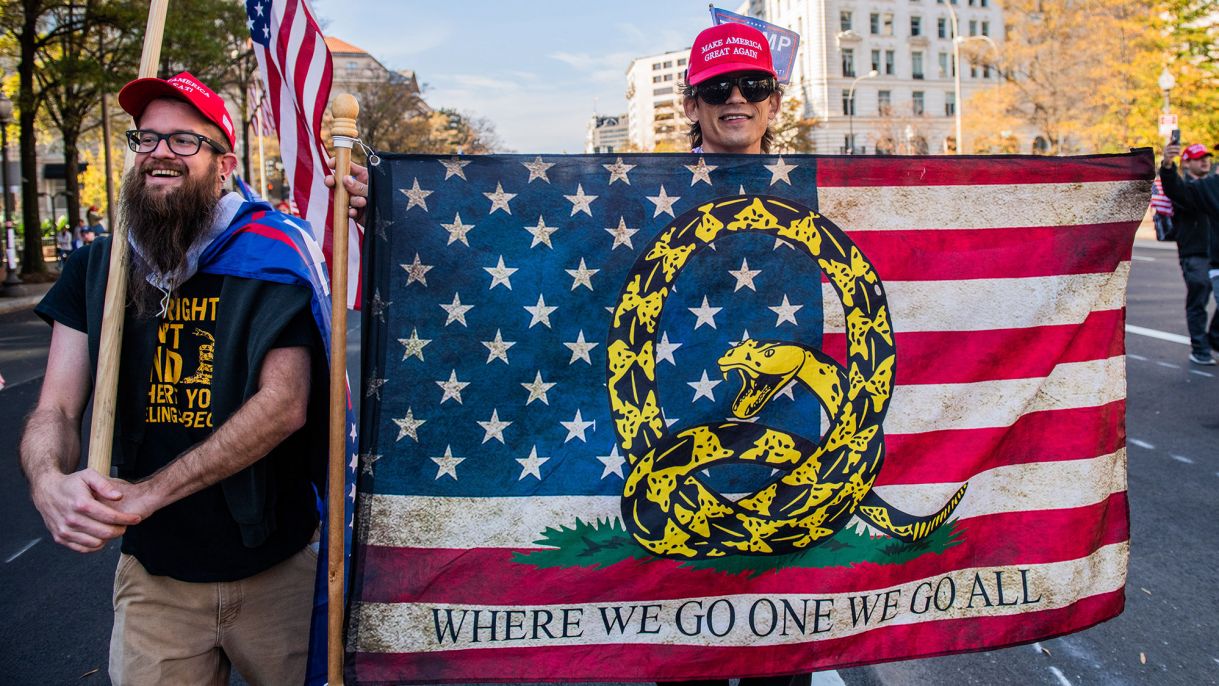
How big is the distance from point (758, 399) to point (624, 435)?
410 millimetres

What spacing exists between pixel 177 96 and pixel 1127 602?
4.35 metres

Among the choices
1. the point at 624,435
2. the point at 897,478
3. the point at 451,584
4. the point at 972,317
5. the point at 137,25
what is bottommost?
the point at 451,584

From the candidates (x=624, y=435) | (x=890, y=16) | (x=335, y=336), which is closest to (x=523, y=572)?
(x=624, y=435)

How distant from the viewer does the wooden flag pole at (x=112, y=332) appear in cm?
225

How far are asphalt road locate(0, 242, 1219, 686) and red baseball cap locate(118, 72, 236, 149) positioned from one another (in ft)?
8.27

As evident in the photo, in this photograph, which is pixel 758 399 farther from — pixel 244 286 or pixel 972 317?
pixel 244 286

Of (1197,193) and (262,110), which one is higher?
(262,110)

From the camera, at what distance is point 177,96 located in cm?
244

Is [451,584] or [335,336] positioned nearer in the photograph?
[335,336]

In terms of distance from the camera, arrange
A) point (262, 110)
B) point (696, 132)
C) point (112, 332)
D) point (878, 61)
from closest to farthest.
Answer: point (112, 332)
point (696, 132)
point (262, 110)
point (878, 61)

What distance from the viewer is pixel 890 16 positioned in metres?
86.2

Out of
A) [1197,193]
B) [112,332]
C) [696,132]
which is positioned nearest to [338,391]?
[112,332]

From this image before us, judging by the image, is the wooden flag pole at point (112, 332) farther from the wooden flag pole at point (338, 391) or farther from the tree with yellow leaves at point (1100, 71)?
the tree with yellow leaves at point (1100, 71)

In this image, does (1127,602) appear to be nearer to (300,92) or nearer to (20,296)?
(300,92)
